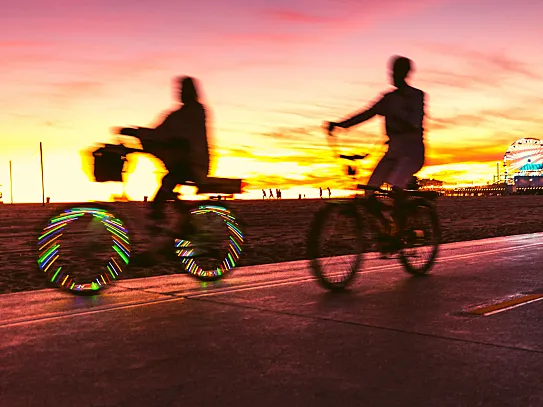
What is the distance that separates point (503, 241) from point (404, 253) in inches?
254

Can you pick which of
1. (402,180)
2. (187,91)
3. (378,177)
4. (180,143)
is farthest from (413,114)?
(180,143)

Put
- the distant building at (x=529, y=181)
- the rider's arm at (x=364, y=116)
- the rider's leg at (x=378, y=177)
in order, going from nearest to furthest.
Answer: the rider's leg at (x=378, y=177) < the rider's arm at (x=364, y=116) < the distant building at (x=529, y=181)

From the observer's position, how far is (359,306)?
6238 millimetres

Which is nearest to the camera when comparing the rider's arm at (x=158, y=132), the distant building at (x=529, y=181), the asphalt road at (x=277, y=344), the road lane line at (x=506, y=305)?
the asphalt road at (x=277, y=344)

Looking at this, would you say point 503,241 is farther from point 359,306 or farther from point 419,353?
point 419,353

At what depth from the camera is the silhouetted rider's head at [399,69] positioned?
8.05 metres

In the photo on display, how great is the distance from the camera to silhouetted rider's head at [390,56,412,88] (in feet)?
26.4

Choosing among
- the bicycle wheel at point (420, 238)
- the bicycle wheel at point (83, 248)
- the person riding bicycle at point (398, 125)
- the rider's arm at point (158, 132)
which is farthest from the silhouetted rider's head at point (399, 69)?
the bicycle wheel at point (83, 248)

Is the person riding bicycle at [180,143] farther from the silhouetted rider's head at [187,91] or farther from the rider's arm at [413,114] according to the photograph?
the rider's arm at [413,114]

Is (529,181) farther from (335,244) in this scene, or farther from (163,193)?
(163,193)

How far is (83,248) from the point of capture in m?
6.78

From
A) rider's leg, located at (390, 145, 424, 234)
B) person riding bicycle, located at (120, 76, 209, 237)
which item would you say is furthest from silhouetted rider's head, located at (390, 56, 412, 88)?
person riding bicycle, located at (120, 76, 209, 237)

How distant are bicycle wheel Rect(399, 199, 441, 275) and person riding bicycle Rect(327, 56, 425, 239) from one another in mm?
289

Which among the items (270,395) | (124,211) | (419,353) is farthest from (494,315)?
(124,211)
